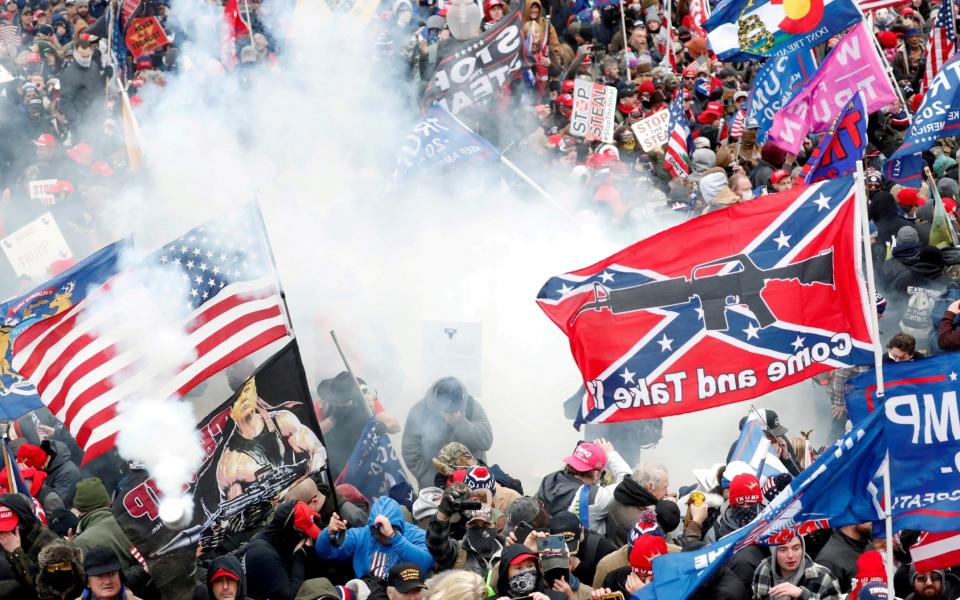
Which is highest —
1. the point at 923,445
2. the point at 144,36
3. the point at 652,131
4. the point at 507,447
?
the point at 144,36

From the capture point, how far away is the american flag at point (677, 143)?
14.5 metres

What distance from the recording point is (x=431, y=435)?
35.2 feet

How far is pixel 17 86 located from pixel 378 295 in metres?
9.39

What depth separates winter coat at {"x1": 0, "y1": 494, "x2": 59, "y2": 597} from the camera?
26.2ft

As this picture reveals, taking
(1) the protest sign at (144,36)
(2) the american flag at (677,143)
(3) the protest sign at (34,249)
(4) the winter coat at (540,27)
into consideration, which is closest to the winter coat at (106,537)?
(3) the protest sign at (34,249)

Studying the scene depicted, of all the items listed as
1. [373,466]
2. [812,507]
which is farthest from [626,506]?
[812,507]

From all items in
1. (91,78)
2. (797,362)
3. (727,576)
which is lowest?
(727,576)

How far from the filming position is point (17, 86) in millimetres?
20203

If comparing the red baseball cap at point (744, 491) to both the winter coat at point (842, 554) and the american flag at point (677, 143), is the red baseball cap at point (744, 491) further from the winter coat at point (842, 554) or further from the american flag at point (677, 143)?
the american flag at point (677, 143)

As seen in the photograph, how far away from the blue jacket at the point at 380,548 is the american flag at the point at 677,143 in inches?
291

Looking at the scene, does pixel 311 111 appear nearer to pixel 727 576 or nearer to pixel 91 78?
pixel 91 78

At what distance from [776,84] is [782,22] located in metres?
0.64

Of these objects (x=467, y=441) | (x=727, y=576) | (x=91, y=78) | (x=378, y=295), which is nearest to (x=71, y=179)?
(x=91, y=78)

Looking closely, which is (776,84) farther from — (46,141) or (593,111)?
(46,141)
